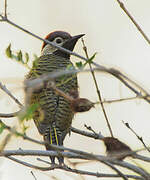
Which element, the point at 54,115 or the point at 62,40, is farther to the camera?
the point at 62,40

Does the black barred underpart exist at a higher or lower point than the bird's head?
lower

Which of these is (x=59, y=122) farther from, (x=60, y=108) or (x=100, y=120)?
(x=100, y=120)

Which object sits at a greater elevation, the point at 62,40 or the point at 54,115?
the point at 62,40

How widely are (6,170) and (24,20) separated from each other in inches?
107

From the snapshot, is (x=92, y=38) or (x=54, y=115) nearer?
(x=54, y=115)

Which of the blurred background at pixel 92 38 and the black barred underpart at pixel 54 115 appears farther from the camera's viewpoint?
the blurred background at pixel 92 38

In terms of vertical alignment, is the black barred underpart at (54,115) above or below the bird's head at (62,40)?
below

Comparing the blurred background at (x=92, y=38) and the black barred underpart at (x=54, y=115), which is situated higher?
the blurred background at (x=92, y=38)

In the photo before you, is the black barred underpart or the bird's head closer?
the black barred underpart

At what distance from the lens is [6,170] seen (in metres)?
7.97

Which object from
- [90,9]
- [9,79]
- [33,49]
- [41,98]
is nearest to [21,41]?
[33,49]

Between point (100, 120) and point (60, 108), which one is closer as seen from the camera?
point (60, 108)

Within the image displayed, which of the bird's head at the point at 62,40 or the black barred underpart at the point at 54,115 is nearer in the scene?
the black barred underpart at the point at 54,115

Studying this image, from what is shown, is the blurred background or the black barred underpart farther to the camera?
the blurred background
